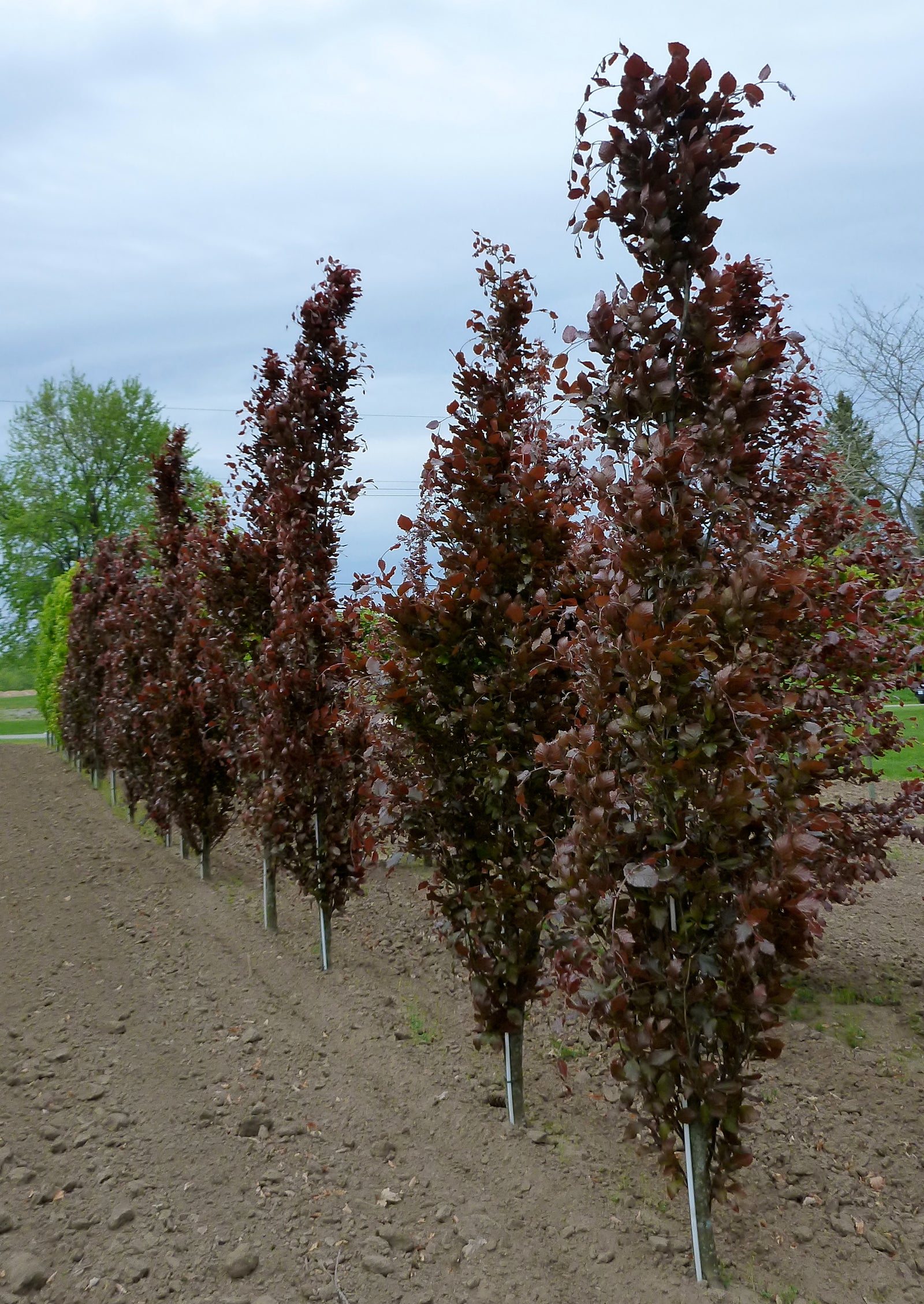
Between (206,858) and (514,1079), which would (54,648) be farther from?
(514,1079)

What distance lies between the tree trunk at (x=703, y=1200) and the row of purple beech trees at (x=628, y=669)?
1cm

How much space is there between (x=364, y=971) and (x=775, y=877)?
3891 millimetres

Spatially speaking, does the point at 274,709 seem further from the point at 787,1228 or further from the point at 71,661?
the point at 71,661

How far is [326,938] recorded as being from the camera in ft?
19.9

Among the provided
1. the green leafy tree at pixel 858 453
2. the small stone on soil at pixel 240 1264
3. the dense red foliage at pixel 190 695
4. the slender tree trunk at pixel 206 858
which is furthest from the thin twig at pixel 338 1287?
the green leafy tree at pixel 858 453

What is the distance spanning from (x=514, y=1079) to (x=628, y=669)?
6.98 ft

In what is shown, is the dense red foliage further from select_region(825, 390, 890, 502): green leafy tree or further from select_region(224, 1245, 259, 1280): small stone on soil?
select_region(825, 390, 890, 502): green leafy tree

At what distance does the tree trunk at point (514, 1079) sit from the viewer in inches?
157

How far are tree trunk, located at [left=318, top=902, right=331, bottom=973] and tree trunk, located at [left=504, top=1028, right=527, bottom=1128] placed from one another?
2.23m

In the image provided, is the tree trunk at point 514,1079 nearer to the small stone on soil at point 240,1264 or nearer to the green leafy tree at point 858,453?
the small stone on soil at point 240,1264

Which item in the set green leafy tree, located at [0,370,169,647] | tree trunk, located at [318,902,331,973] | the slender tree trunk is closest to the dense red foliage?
the slender tree trunk

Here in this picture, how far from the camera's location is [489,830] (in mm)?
4090

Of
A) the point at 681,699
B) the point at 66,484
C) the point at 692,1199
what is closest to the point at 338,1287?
the point at 692,1199

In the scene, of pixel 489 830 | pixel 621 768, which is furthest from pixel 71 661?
pixel 621 768
